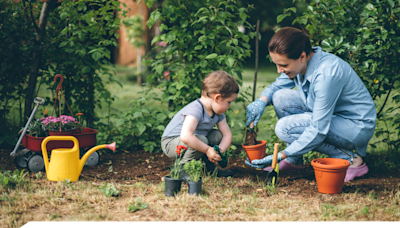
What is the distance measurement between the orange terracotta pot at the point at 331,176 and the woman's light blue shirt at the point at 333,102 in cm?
18

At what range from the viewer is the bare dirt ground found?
8.29 feet

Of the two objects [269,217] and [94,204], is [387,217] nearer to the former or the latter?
[269,217]

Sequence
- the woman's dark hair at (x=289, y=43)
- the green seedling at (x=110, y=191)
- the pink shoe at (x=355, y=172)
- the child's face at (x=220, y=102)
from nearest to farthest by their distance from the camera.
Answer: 1. the green seedling at (x=110, y=191)
2. the woman's dark hair at (x=289, y=43)
3. the child's face at (x=220, y=102)
4. the pink shoe at (x=355, y=172)

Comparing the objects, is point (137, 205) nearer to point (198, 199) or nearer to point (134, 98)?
point (198, 199)

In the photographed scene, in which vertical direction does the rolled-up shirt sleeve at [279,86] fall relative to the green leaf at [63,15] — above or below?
below

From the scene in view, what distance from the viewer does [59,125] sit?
2.87 m

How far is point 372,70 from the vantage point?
292cm

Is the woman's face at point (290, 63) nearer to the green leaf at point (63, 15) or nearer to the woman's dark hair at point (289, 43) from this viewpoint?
the woman's dark hair at point (289, 43)

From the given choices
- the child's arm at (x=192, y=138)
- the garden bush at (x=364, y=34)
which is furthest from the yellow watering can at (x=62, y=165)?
the garden bush at (x=364, y=34)

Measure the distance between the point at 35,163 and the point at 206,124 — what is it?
54.3 inches

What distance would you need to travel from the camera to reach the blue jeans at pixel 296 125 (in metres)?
2.62

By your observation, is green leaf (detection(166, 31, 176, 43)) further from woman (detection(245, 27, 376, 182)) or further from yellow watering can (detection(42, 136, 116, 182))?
yellow watering can (detection(42, 136, 116, 182))

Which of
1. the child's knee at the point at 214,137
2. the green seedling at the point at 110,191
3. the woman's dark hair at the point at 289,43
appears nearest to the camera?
the green seedling at the point at 110,191

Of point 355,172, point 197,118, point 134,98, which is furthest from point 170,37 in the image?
point 134,98
